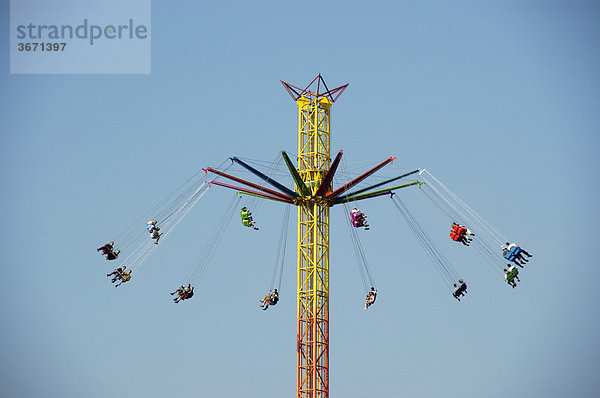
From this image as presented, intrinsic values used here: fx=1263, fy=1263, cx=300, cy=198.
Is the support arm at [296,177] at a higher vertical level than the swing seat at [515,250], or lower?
higher

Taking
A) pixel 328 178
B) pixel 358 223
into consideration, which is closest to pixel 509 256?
pixel 358 223

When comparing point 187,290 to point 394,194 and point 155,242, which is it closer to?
point 155,242

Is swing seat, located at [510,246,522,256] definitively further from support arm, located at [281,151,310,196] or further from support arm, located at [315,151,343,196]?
support arm, located at [281,151,310,196]

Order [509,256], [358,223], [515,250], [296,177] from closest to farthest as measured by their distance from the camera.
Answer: [515,250], [509,256], [358,223], [296,177]

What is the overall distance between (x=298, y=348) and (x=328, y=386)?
2702 mm

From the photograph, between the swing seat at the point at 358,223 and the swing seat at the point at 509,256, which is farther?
the swing seat at the point at 358,223

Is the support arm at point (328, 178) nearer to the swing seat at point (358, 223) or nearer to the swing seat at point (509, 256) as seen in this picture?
the swing seat at point (358, 223)

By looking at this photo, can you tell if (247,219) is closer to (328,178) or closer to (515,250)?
(328,178)

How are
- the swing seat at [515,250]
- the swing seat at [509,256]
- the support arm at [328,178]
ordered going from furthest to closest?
the support arm at [328,178] < the swing seat at [509,256] < the swing seat at [515,250]

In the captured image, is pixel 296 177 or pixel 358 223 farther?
pixel 296 177

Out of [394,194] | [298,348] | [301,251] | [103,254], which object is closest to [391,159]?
[394,194]

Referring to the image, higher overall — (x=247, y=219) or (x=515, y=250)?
(x=247, y=219)

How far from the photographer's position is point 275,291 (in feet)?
235

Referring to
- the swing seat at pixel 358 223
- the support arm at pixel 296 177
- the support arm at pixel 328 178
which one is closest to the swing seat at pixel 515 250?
the swing seat at pixel 358 223
